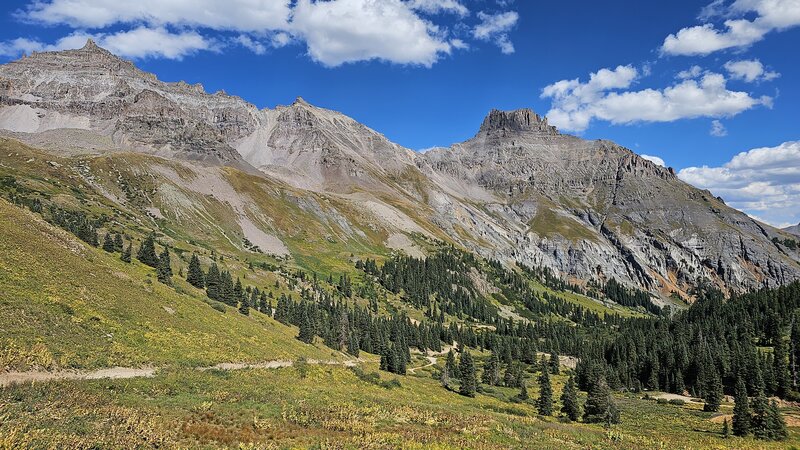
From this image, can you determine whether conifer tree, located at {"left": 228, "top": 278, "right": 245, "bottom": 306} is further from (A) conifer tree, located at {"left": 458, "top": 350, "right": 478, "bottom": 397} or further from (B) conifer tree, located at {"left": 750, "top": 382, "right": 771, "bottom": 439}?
(B) conifer tree, located at {"left": 750, "top": 382, "right": 771, "bottom": 439}

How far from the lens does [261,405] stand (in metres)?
34.9

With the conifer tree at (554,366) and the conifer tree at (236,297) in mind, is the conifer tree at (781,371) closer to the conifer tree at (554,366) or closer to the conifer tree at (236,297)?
the conifer tree at (554,366)

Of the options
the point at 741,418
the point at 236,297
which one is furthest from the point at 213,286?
the point at 741,418

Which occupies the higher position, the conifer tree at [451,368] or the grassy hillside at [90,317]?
the grassy hillside at [90,317]

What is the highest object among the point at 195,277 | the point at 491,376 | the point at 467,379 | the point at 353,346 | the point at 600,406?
the point at 195,277

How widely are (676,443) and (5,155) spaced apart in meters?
236

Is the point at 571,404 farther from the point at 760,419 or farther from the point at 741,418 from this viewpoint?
the point at 760,419

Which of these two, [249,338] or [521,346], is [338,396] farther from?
[521,346]

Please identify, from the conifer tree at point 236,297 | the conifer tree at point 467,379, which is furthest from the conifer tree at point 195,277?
the conifer tree at point 467,379

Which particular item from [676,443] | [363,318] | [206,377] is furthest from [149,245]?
[676,443]

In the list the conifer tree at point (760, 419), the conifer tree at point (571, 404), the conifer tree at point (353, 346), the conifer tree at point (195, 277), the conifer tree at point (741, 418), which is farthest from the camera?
the conifer tree at point (195, 277)

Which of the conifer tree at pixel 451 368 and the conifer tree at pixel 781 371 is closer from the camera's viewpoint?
the conifer tree at pixel 781 371

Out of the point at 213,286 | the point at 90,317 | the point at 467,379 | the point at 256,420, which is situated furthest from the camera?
the point at 213,286

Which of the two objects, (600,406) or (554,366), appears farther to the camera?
(554,366)
